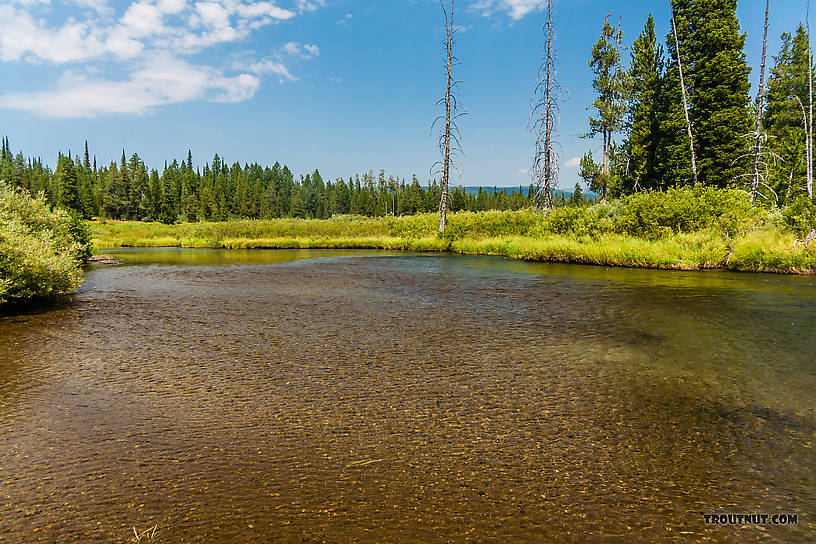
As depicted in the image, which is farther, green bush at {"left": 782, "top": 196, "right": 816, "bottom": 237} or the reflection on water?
green bush at {"left": 782, "top": 196, "right": 816, "bottom": 237}


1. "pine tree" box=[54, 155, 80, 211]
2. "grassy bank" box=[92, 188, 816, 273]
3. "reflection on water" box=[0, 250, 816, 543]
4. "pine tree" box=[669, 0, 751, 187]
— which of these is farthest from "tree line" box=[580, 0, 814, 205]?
"pine tree" box=[54, 155, 80, 211]

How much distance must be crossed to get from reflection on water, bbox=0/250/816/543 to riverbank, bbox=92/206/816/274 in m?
8.95

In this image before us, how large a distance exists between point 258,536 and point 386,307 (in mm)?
9421

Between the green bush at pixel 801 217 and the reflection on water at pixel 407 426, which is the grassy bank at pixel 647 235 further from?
the reflection on water at pixel 407 426

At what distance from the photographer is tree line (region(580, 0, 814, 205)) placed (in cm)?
3259

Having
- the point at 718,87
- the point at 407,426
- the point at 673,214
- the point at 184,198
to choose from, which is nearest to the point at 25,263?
the point at 407,426

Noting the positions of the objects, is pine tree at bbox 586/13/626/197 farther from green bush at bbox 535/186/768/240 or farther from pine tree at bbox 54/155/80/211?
pine tree at bbox 54/155/80/211

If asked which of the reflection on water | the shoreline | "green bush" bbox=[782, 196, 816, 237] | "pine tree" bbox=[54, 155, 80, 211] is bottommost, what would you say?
the reflection on water

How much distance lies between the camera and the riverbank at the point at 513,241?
19172 millimetres

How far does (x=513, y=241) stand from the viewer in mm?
28750

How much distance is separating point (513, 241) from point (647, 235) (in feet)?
24.7

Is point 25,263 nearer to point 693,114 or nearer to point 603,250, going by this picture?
point 603,250

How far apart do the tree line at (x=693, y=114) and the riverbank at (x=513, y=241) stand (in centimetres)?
978

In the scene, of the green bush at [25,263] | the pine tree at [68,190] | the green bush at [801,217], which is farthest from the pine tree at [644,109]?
the pine tree at [68,190]
